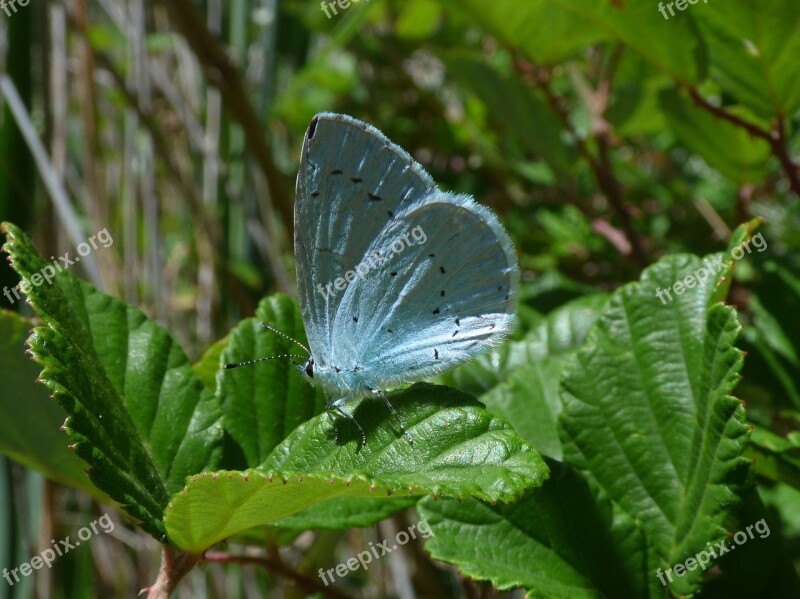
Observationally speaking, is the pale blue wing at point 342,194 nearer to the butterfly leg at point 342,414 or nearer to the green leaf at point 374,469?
the butterfly leg at point 342,414

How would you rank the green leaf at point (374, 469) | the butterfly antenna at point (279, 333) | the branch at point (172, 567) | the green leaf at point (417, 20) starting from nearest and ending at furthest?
the green leaf at point (374, 469) → the branch at point (172, 567) → the butterfly antenna at point (279, 333) → the green leaf at point (417, 20)

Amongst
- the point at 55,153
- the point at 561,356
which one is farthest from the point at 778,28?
the point at 55,153

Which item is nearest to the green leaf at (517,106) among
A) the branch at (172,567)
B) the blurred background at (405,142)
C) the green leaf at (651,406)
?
the blurred background at (405,142)

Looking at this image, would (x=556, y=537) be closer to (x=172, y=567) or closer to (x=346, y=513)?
(x=346, y=513)

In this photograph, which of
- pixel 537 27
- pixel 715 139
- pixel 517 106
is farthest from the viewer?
pixel 517 106

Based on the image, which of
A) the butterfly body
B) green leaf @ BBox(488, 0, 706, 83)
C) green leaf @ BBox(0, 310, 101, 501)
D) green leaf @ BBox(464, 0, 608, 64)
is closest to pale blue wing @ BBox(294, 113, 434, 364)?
the butterfly body

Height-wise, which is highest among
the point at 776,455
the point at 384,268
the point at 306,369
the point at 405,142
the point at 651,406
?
the point at 405,142

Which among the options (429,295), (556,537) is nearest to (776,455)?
(556,537)
